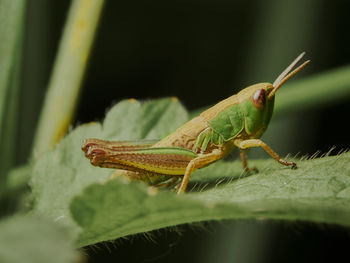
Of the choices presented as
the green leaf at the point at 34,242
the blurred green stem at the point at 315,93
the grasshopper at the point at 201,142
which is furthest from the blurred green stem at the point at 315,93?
the green leaf at the point at 34,242

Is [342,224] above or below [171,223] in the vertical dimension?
below

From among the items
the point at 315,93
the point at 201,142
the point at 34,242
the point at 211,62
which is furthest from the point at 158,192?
the point at 211,62

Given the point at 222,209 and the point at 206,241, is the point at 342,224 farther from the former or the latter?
the point at 206,241

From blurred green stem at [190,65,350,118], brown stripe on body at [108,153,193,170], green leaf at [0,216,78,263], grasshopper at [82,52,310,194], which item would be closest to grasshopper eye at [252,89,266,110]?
grasshopper at [82,52,310,194]

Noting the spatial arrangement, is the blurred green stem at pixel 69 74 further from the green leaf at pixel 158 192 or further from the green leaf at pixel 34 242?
the green leaf at pixel 34 242

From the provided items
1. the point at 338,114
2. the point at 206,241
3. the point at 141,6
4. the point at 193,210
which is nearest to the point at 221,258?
the point at 206,241

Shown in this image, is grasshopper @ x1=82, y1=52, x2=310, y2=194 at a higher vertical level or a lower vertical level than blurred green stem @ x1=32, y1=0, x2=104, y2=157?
lower

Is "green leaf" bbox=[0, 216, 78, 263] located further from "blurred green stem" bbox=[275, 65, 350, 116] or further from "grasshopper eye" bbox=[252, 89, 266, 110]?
"blurred green stem" bbox=[275, 65, 350, 116]
